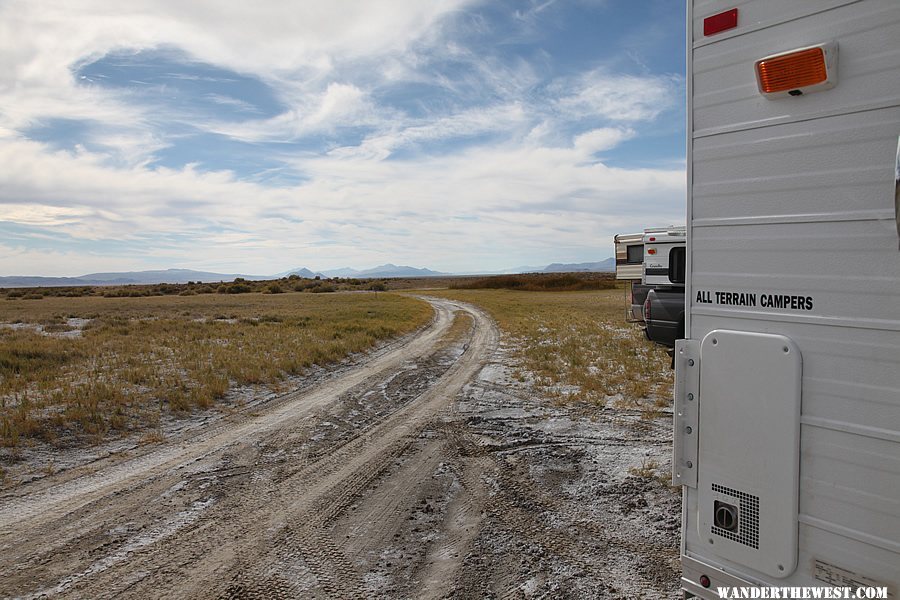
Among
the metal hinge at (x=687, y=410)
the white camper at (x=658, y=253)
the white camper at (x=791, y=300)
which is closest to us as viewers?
the white camper at (x=791, y=300)

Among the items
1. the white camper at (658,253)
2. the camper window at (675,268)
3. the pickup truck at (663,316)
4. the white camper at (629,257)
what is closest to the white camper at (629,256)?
the white camper at (629,257)

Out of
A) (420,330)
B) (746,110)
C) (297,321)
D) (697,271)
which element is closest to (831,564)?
(697,271)

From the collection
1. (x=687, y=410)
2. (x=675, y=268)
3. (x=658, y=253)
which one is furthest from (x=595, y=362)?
(x=687, y=410)

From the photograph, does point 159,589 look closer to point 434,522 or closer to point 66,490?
point 434,522

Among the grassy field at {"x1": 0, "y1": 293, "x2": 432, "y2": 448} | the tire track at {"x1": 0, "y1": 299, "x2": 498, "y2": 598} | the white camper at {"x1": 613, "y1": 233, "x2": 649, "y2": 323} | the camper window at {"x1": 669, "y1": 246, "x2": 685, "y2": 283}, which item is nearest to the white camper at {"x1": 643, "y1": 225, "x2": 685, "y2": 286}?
the white camper at {"x1": 613, "y1": 233, "x2": 649, "y2": 323}

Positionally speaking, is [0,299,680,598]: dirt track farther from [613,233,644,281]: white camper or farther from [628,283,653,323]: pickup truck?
[613,233,644,281]: white camper

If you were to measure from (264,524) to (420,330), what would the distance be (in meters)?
16.4

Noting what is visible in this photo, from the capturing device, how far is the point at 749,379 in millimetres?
2807

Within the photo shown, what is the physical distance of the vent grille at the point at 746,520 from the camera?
2783 millimetres

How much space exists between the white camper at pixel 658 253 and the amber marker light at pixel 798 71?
988 centimetres

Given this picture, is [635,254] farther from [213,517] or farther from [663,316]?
[213,517]

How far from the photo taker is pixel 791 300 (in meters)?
2.69

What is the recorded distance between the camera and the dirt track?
4.11 metres

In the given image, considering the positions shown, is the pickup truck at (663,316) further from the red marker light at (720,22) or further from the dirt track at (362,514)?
the red marker light at (720,22)
